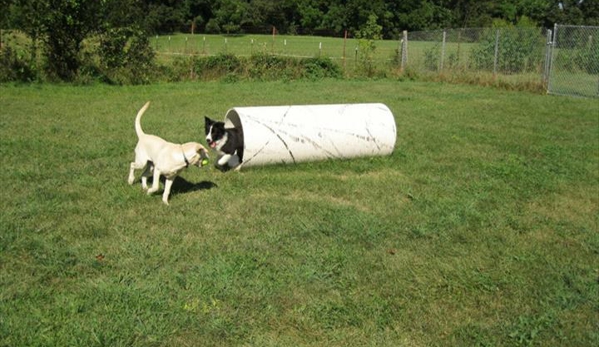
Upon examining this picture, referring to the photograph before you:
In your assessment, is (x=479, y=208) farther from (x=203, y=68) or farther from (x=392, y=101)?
(x=203, y=68)

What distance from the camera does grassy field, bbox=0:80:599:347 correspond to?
3246 millimetres

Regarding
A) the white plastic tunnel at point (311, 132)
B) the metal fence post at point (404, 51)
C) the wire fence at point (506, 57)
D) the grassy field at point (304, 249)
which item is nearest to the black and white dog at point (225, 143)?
the white plastic tunnel at point (311, 132)

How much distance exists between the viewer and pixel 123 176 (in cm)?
628

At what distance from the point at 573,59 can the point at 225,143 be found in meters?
15.8

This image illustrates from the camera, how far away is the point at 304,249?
14.3ft

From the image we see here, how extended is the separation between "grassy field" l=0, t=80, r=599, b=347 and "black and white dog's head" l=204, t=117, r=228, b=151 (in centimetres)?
39

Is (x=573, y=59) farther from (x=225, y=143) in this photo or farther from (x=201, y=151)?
(x=201, y=151)

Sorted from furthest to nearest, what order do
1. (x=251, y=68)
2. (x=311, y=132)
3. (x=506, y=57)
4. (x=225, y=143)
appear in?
(x=251, y=68) < (x=506, y=57) < (x=311, y=132) < (x=225, y=143)

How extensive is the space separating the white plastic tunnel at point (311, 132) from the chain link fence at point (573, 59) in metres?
11.9

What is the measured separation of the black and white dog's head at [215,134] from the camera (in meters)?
6.31

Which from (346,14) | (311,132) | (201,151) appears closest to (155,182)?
(201,151)

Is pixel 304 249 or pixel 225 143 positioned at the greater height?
pixel 225 143

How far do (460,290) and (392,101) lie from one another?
1067 centimetres

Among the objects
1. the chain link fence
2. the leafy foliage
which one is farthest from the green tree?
the chain link fence
